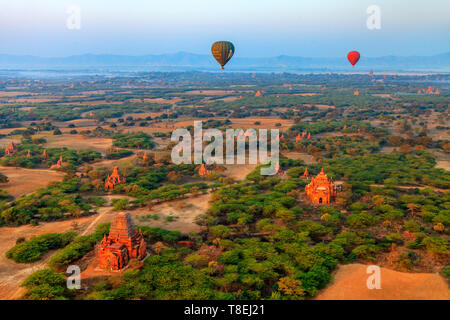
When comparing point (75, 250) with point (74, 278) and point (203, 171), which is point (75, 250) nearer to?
point (74, 278)

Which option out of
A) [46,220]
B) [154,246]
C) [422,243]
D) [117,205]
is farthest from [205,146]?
[422,243]

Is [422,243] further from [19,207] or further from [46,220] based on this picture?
[19,207]

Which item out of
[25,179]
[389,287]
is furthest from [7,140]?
[389,287]

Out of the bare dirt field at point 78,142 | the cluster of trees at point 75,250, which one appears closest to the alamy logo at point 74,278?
the cluster of trees at point 75,250

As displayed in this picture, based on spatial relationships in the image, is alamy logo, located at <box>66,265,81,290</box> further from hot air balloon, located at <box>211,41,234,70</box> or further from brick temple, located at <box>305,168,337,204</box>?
hot air balloon, located at <box>211,41,234,70</box>

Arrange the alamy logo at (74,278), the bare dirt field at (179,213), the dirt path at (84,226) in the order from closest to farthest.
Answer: the alamy logo at (74,278) → the dirt path at (84,226) → the bare dirt field at (179,213)

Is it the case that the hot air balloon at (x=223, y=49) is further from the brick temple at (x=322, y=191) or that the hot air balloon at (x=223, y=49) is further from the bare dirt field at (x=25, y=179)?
the bare dirt field at (x=25, y=179)
